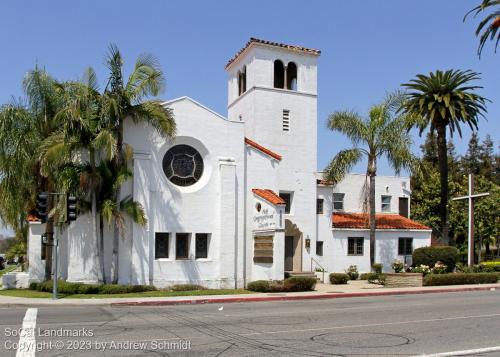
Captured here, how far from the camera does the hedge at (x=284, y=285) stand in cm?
2609

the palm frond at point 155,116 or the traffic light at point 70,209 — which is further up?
the palm frond at point 155,116

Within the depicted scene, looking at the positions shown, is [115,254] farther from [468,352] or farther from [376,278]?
[468,352]

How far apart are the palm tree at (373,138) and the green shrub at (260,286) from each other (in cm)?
911

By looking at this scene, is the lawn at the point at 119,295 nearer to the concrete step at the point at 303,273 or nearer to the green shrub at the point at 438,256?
the concrete step at the point at 303,273

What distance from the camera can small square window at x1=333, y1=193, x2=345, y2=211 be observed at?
127 feet

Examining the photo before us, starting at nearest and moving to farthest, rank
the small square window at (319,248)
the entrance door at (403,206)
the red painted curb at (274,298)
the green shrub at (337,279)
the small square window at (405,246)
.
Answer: the red painted curb at (274,298) → the green shrub at (337,279) → the small square window at (319,248) → the small square window at (405,246) → the entrance door at (403,206)

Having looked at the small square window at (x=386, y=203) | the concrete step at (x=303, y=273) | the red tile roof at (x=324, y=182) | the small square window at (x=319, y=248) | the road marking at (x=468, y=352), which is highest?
the red tile roof at (x=324, y=182)

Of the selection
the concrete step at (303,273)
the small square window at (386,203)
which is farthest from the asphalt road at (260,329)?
the small square window at (386,203)

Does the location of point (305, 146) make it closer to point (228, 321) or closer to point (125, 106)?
point (125, 106)

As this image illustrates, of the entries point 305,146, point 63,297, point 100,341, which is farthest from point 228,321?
point 305,146

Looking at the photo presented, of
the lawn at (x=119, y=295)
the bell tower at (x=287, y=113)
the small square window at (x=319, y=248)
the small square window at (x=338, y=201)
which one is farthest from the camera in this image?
the small square window at (x=338, y=201)

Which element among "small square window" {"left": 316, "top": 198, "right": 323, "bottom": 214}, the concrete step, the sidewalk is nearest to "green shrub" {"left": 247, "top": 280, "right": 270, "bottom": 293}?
the sidewalk

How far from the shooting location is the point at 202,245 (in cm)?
2889

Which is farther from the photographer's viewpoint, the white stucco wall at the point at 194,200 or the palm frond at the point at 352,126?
the palm frond at the point at 352,126
